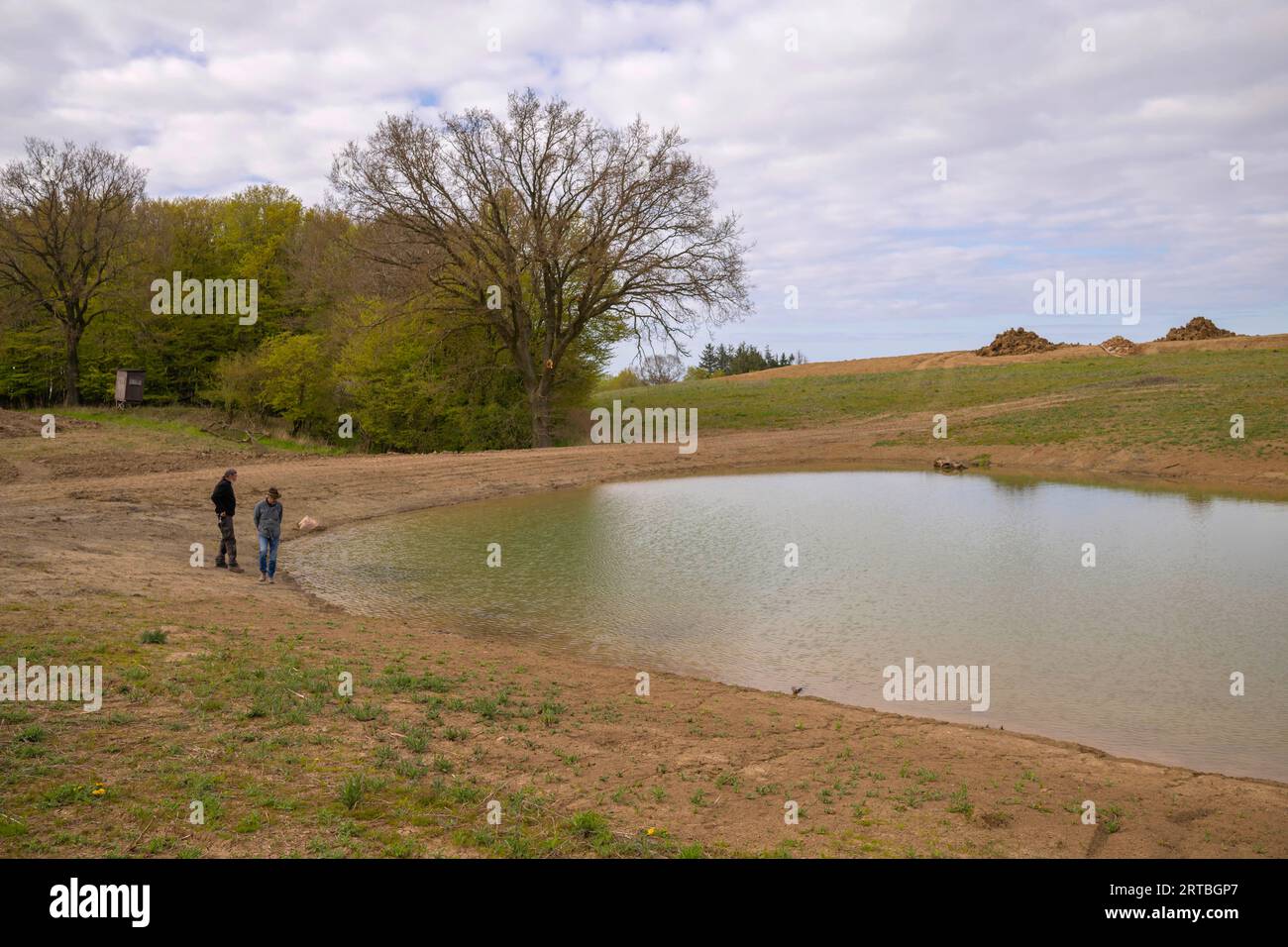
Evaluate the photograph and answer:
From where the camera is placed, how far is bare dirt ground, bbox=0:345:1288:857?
611 centimetres

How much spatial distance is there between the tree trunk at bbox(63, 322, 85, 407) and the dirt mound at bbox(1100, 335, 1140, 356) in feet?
198

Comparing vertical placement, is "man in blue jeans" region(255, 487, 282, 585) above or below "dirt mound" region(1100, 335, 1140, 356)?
below

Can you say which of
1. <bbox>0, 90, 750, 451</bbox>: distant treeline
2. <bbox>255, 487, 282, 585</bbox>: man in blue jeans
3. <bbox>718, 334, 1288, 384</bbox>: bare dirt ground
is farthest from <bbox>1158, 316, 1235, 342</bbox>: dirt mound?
<bbox>255, 487, 282, 585</bbox>: man in blue jeans

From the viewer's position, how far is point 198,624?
36.1 feet

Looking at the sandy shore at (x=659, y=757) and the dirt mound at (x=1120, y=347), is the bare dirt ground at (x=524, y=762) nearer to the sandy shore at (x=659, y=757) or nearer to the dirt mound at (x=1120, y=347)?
the sandy shore at (x=659, y=757)

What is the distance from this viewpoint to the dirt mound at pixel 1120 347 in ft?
195

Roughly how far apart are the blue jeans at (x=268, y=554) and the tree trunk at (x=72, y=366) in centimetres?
3442

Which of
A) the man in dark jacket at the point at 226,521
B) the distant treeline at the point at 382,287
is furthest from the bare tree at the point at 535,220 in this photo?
the man in dark jacket at the point at 226,521

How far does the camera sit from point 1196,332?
206ft

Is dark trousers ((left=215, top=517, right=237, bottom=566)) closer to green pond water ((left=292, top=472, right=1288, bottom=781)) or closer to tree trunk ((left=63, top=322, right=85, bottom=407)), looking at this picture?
green pond water ((left=292, top=472, right=1288, bottom=781))

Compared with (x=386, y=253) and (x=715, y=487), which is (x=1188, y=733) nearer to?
(x=715, y=487)

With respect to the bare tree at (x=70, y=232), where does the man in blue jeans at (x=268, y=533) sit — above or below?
below

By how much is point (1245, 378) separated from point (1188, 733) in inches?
1452
